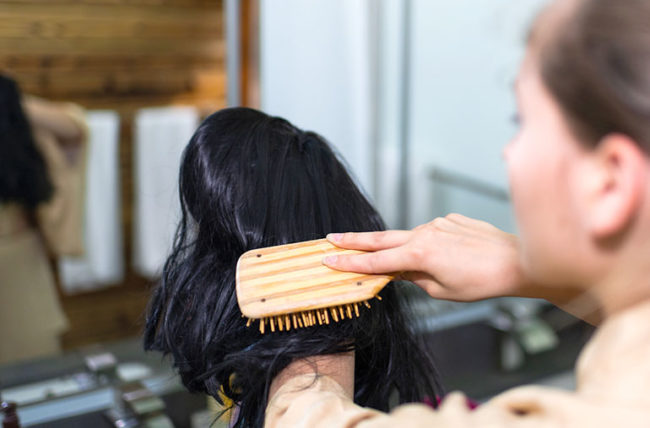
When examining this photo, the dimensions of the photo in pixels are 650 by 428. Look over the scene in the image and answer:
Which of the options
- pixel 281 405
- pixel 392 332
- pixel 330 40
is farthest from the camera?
pixel 330 40

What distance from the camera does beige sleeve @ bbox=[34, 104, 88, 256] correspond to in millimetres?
1028

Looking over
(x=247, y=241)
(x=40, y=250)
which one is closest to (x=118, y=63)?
(x=40, y=250)

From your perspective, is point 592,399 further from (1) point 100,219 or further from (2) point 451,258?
(1) point 100,219

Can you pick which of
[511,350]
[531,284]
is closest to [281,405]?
[531,284]

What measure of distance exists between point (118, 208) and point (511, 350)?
0.79m

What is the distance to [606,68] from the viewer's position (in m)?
0.33

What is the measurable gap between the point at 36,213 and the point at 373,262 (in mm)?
724

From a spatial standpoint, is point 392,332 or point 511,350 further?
point 511,350

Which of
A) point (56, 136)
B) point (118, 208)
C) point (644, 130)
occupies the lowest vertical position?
point (118, 208)

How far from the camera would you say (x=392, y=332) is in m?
0.61

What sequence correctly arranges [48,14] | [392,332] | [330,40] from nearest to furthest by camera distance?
1. [392,332]
2. [48,14]
3. [330,40]

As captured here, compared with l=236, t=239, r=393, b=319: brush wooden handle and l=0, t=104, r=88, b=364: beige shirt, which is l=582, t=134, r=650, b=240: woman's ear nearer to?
l=236, t=239, r=393, b=319: brush wooden handle

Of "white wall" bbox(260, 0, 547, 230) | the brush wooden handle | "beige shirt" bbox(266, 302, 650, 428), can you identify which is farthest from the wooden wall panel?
"beige shirt" bbox(266, 302, 650, 428)

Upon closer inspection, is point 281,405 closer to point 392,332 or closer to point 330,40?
point 392,332
